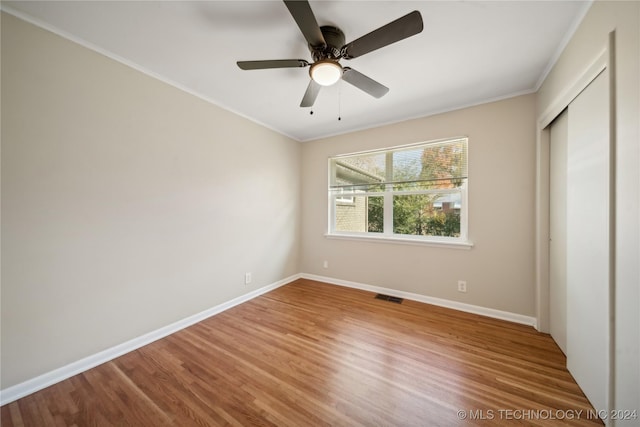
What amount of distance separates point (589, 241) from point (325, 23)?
2265 millimetres

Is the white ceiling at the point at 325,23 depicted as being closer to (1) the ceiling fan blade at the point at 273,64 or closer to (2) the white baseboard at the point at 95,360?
(1) the ceiling fan blade at the point at 273,64

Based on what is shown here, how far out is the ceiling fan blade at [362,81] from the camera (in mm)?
1714

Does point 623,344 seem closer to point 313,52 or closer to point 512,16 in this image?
point 512,16

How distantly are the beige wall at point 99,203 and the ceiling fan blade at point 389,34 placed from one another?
1.87 m

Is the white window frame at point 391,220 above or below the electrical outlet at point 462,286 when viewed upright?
above

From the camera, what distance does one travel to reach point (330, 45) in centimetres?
158

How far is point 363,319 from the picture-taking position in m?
2.49

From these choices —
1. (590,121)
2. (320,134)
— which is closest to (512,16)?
(590,121)

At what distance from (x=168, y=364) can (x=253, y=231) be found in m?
1.69

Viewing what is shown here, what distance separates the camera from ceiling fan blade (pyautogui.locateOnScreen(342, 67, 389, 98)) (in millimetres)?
1714

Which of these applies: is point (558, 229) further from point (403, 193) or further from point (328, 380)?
point (328, 380)

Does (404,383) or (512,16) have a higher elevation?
(512,16)

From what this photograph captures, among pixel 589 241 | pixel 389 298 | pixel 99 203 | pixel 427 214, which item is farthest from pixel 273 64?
pixel 389 298

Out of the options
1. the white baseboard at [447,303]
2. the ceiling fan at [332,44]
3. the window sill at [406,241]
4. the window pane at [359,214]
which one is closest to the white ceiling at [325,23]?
the ceiling fan at [332,44]
